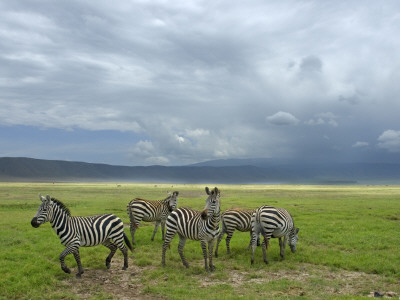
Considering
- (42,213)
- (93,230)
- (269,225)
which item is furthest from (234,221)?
(42,213)

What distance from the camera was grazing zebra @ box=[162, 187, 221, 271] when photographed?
1105cm

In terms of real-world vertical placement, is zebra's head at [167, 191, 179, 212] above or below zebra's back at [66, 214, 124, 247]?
above

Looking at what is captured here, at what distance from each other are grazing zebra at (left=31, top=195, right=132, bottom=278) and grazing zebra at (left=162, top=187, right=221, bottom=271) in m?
1.94

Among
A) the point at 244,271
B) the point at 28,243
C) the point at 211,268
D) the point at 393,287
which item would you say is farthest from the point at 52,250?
the point at 393,287

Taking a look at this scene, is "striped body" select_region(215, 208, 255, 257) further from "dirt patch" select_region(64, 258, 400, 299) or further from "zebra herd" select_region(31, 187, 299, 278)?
"dirt patch" select_region(64, 258, 400, 299)

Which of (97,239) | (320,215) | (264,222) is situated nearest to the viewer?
(97,239)

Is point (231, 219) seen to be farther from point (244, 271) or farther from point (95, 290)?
point (95, 290)

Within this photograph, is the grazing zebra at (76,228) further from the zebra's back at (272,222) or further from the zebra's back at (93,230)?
the zebra's back at (272,222)

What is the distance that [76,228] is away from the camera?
1079cm

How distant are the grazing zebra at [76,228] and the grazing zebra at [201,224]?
76.4 inches

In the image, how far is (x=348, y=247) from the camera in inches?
578

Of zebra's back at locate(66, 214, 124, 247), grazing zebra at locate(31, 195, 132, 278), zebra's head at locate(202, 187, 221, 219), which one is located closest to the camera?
grazing zebra at locate(31, 195, 132, 278)

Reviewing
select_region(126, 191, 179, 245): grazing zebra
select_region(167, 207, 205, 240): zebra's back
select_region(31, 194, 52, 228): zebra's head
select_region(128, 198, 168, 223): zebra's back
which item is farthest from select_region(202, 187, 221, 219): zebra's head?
select_region(128, 198, 168, 223): zebra's back

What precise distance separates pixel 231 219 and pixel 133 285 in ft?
16.5
